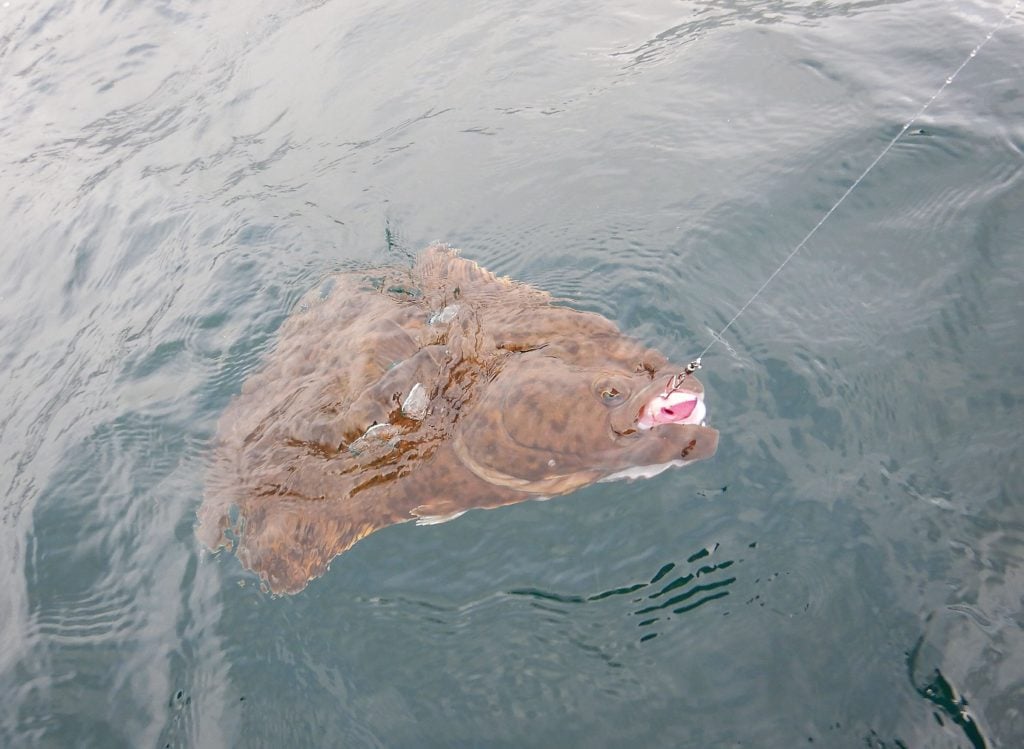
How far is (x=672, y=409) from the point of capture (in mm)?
3873

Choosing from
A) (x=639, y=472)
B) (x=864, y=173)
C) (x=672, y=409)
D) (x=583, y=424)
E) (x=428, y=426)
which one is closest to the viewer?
(x=672, y=409)

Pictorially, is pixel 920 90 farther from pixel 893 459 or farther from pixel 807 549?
pixel 807 549

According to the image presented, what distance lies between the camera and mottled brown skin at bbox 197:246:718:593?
4.14 m

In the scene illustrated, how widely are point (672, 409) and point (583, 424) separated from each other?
1.82ft

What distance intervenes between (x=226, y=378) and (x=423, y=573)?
11.2ft

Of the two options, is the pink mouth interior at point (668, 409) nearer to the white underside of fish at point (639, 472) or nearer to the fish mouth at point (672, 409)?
the fish mouth at point (672, 409)

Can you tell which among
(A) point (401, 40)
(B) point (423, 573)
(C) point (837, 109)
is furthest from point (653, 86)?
(B) point (423, 573)

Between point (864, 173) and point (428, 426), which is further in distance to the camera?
point (864, 173)

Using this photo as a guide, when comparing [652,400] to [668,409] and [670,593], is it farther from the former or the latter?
[670,593]

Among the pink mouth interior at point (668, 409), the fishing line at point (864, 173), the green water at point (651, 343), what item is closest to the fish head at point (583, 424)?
the pink mouth interior at point (668, 409)

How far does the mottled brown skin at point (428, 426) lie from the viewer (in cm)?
414

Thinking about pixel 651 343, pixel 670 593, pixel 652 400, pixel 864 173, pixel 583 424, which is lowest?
pixel 670 593

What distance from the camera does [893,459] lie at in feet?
14.6

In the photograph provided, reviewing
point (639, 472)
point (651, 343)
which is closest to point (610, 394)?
point (639, 472)
